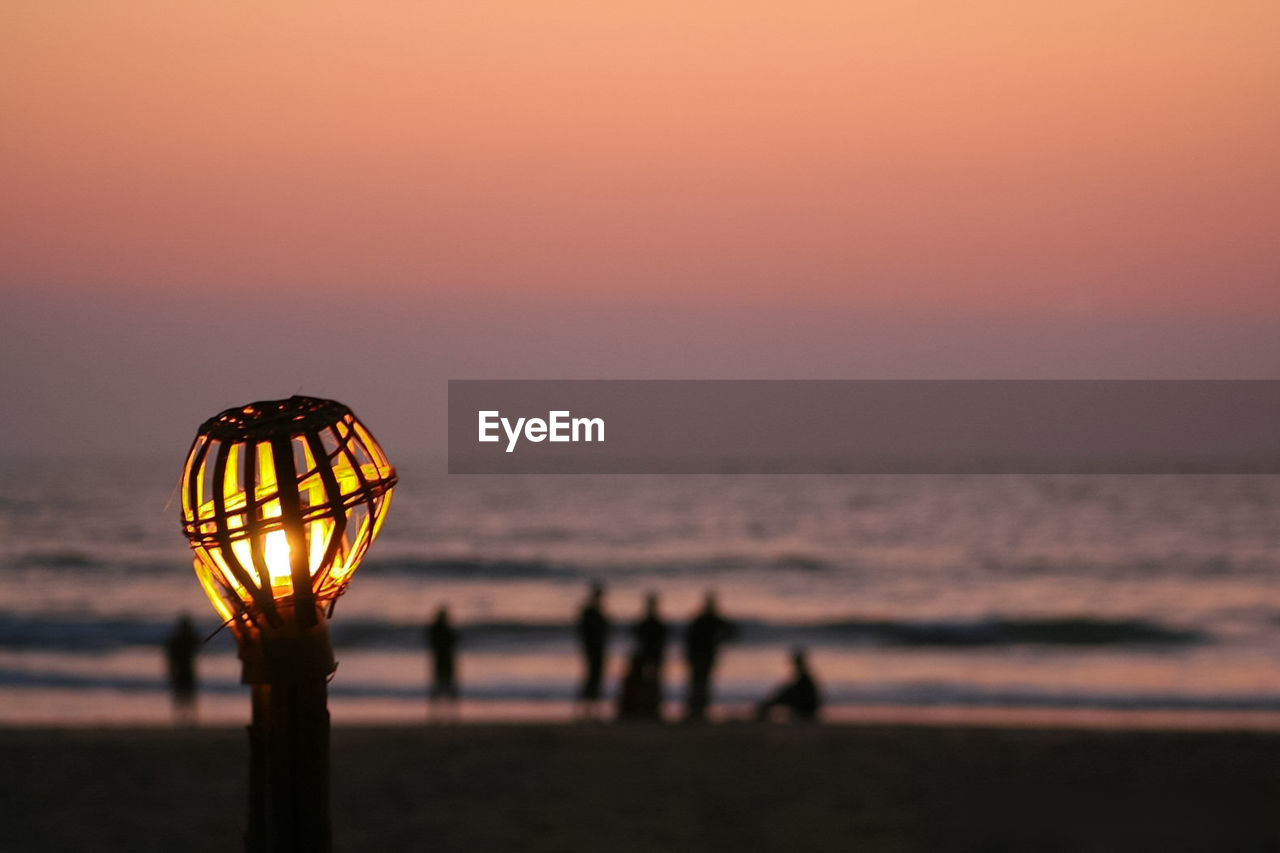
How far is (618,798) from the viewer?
11.1 metres

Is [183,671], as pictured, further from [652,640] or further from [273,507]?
[273,507]

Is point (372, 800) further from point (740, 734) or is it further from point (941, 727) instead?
point (941, 727)

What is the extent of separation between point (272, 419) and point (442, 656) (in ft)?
46.2

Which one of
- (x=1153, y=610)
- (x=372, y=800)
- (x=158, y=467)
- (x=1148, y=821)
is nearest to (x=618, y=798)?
(x=372, y=800)

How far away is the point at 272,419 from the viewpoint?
306 centimetres

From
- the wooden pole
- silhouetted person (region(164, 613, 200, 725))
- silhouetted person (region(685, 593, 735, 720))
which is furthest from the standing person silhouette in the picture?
the wooden pole

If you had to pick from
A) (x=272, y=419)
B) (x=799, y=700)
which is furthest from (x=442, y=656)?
(x=272, y=419)

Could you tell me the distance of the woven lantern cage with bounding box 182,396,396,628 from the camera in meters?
2.96

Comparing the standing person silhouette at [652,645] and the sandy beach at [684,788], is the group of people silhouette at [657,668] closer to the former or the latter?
the standing person silhouette at [652,645]

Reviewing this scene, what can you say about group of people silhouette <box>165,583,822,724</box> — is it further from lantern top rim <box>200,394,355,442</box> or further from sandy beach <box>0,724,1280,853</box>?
lantern top rim <box>200,394,355,442</box>

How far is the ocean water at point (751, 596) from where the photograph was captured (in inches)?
832

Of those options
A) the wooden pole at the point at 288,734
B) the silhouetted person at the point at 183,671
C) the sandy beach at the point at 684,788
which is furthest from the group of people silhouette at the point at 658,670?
the wooden pole at the point at 288,734

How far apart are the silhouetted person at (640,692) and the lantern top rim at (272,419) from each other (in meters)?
12.1

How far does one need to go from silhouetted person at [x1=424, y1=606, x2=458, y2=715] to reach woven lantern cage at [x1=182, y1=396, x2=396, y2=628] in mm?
13539
